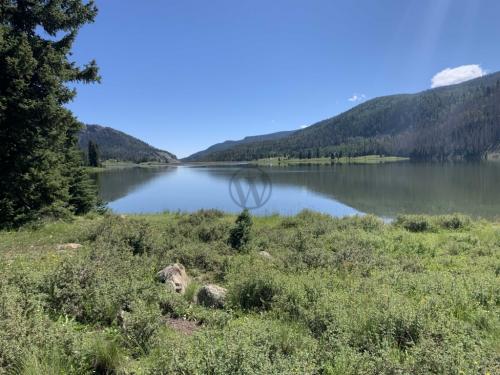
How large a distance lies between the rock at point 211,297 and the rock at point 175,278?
60 centimetres

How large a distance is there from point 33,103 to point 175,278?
35.6 feet

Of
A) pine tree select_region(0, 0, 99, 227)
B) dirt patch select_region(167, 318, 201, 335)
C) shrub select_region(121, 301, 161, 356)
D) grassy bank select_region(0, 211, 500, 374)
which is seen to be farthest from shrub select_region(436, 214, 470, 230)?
pine tree select_region(0, 0, 99, 227)

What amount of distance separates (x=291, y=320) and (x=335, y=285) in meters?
1.80

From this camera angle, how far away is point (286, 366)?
140 inches

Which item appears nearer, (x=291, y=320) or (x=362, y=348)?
(x=362, y=348)

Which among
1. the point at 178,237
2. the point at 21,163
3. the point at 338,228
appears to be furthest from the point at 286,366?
the point at 21,163

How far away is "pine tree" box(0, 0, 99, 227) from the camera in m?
13.1

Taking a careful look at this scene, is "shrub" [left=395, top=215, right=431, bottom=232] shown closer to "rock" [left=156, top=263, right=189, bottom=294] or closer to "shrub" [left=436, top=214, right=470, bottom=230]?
"shrub" [left=436, top=214, right=470, bottom=230]

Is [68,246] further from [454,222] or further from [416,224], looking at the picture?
[454,222]

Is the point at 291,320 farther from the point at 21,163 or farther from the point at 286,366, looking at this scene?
the point at 21,163

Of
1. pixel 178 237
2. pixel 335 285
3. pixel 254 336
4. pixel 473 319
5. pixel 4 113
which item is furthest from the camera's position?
pixel 4 113

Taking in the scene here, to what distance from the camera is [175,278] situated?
7.25 metres

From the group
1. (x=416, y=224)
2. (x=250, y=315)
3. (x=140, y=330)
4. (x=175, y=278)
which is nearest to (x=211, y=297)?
(x=250, y=315)

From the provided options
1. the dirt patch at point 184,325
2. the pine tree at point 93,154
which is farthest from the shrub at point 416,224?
the pine tree at point 93,154
